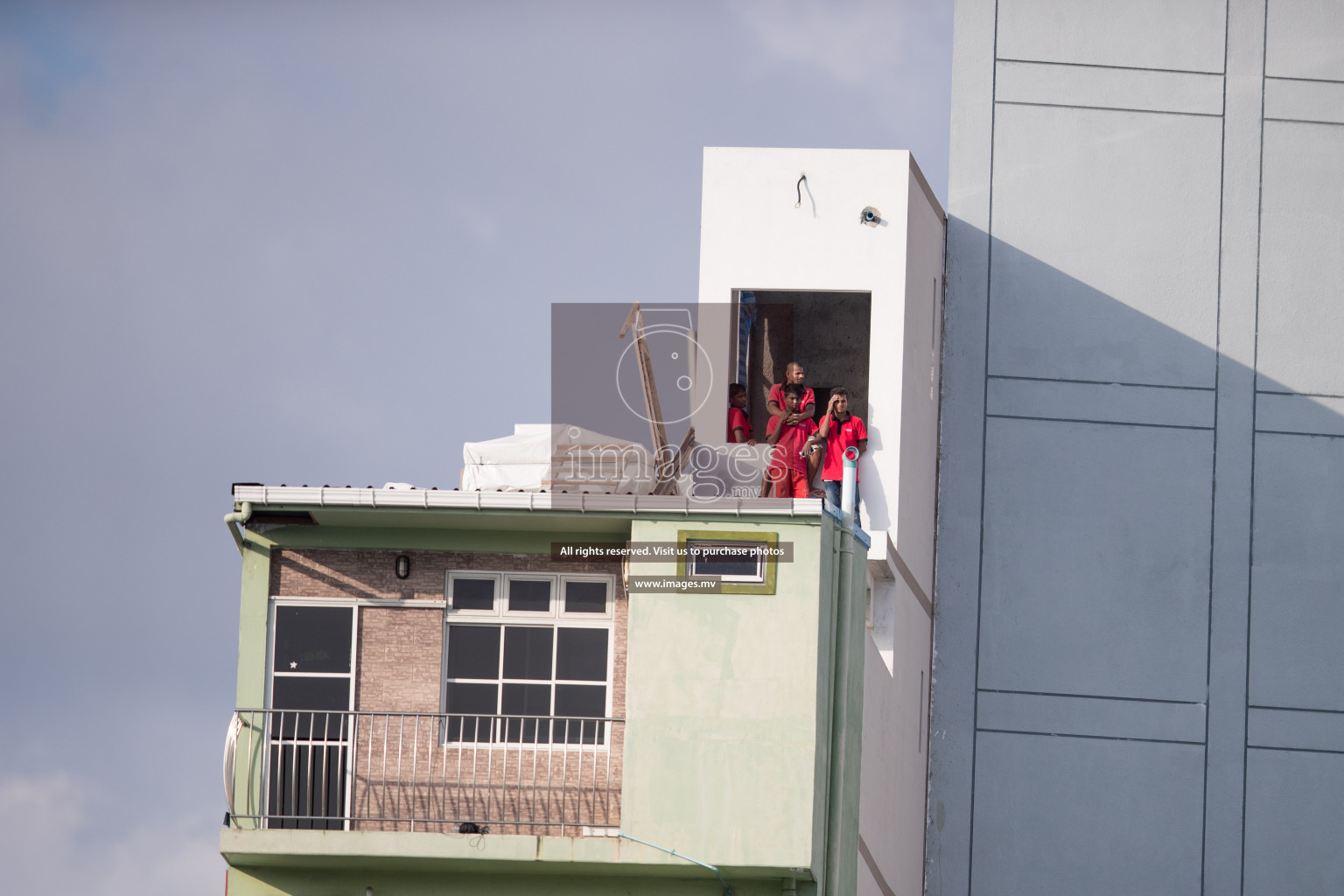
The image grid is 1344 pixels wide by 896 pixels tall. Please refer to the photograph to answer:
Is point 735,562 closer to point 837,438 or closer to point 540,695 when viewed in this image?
point 540,695

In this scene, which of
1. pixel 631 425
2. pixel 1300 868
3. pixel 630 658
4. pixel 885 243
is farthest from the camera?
pixel 1300 868

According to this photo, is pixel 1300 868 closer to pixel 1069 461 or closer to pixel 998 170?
pixel 1069 461

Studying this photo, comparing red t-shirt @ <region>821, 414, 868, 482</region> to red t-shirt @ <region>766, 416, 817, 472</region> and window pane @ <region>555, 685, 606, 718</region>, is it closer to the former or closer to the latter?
red t-shirt @ <region>766, 416, 817, 472</region>

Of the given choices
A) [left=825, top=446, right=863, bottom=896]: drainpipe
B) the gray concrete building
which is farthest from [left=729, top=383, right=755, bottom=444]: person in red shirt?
the gray concrete building

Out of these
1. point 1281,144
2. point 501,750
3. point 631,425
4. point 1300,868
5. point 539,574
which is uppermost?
point 1281,144

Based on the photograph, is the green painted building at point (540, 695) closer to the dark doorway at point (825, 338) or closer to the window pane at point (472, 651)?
the window pane at point (472, 651)

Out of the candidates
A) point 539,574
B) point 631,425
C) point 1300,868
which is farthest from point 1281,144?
point 539,574

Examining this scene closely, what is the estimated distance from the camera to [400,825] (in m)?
19.3

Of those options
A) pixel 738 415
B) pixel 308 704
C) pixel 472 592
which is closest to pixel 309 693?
pixel 308 704

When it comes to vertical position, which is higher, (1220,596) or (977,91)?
(977,91)

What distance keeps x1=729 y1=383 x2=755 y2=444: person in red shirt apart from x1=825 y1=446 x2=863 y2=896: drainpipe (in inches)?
149

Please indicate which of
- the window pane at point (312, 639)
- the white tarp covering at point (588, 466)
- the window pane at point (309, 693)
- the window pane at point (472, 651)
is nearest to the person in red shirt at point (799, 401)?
the white tarp covering at point (588, 466)

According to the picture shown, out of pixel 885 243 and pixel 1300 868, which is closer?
pixel 885 243

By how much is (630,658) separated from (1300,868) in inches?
458
